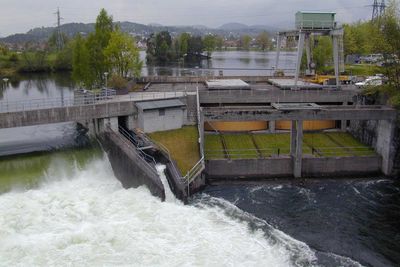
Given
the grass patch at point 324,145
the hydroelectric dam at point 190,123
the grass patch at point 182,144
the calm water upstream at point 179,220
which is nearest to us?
the calm water upstream at point 179,220

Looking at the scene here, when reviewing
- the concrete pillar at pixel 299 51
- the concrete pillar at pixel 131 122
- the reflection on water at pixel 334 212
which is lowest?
the reflection on water at pixel 334 212

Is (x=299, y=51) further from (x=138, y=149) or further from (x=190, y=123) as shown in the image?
(x=138, y=149)

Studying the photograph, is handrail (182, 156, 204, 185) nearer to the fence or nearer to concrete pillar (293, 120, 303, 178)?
the fence

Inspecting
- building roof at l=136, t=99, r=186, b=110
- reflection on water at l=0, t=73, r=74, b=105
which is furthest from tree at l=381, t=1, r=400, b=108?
reflection on water at l=0, t=73, r=74, b=105

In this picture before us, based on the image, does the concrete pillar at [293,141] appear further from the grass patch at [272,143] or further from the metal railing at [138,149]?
the metal railing at [138,149]

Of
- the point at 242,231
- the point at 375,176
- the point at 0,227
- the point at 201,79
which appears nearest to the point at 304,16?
the point at 201,79

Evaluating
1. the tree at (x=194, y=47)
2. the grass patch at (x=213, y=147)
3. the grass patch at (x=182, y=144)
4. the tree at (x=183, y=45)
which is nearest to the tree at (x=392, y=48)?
the grass patch at (x=213, y=147)
